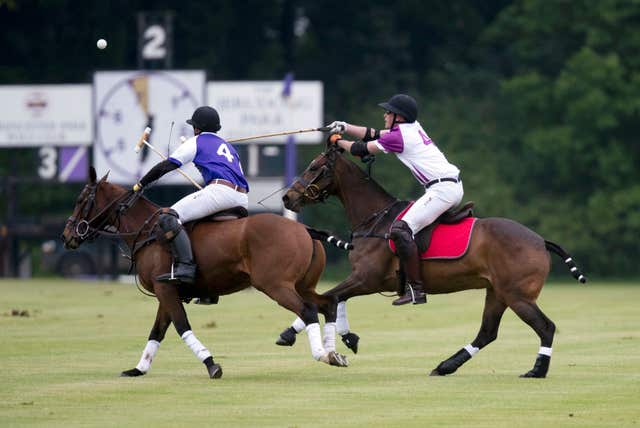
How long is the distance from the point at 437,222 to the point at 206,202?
89.1 inches

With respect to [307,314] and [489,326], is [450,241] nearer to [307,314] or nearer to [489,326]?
[489,326]

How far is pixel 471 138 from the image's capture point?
159ft

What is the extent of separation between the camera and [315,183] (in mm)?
15688

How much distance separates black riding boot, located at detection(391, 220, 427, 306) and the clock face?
21415 millimetres

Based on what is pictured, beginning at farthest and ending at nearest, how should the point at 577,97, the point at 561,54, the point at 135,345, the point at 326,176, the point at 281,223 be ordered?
the point at 561,54 → the point at 577,97 → the point at 135,345 → the point at 326,176 → the point at 281,223

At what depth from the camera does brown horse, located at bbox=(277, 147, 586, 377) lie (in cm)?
1448

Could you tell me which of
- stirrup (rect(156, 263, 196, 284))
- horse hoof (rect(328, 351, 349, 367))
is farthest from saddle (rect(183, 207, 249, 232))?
horse hoof (rect(328, 351, 349, 367))

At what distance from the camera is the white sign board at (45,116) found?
38.8 meters

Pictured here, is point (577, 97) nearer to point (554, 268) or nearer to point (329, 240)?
point (554, 268)

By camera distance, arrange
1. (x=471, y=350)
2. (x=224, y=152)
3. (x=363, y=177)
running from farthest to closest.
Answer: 1. (x=363, y=177)
2. (x=224, y=152)
3. (x=471, y=350)

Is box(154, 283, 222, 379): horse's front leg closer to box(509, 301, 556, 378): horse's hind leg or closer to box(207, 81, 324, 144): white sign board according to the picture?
box(509, 301, 556, 378): horse's hind leg

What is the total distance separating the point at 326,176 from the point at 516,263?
232cm

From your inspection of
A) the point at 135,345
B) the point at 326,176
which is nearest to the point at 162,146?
the point at 135,345

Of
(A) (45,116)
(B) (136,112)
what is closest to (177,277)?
(B) (136,112)
